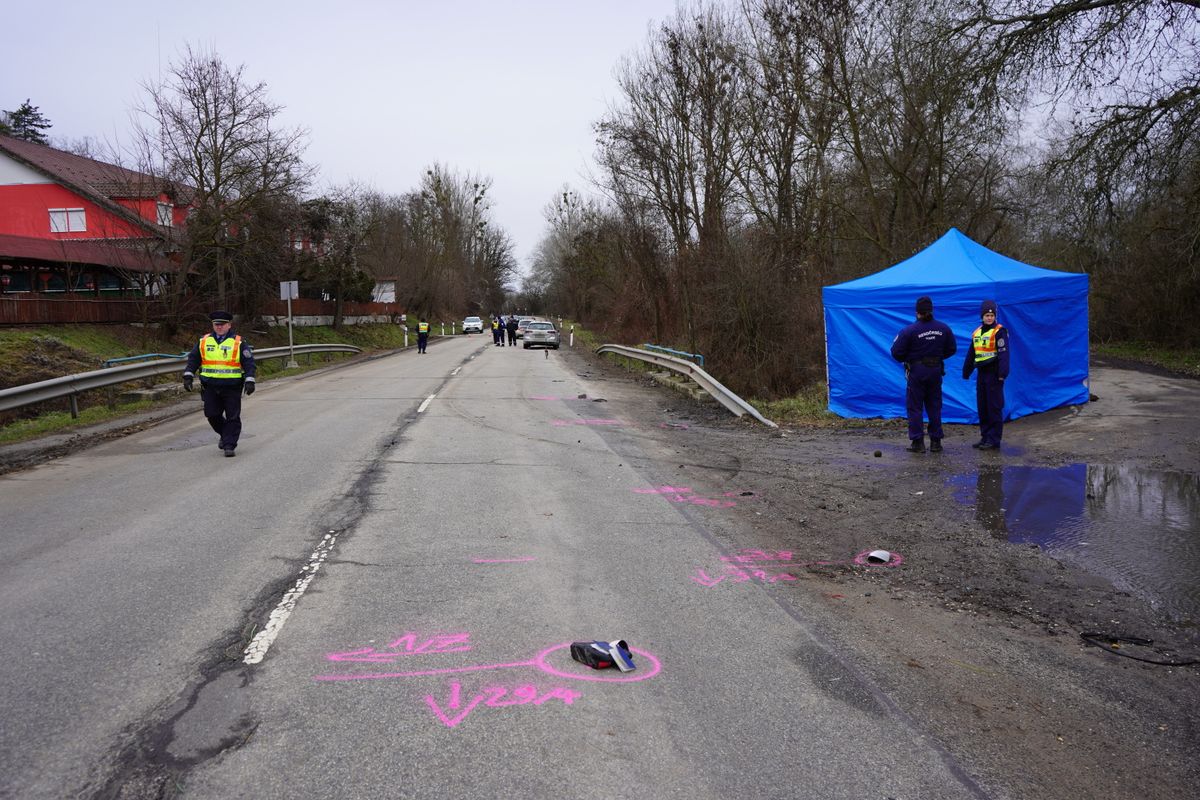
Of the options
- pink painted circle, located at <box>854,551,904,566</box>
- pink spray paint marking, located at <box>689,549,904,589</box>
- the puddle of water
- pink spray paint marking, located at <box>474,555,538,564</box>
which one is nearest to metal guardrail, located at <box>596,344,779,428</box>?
the puddle of water

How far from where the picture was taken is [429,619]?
4.61m

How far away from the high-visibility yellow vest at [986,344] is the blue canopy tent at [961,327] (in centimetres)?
201

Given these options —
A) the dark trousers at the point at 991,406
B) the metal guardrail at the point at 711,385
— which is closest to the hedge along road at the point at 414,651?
the dark trousers at the point at 991,406

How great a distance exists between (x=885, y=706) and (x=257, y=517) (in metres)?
5.47

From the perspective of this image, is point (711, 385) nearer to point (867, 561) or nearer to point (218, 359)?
point (218, 359)

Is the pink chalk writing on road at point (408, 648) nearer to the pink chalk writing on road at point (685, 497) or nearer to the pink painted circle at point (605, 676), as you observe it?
the pink painted circle at point (605, 676)

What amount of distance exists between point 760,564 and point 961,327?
822 centimetres

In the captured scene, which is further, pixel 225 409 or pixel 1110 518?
pixel 225 409

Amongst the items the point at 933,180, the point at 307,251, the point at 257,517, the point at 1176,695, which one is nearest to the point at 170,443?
the point at 257,517

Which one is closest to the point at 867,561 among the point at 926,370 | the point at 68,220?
the point at 926,370

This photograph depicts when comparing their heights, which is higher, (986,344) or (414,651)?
(986,344)

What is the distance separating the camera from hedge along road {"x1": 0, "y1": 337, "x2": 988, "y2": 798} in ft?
10.1

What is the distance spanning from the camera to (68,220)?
3878 centimetres

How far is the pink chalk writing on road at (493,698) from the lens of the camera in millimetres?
3508
